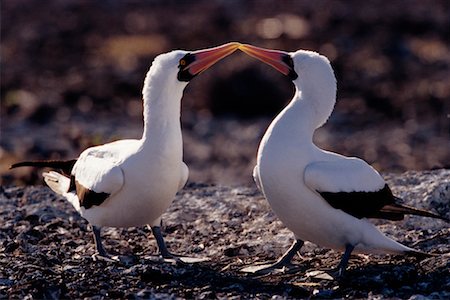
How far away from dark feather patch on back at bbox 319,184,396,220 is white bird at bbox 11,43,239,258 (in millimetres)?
1342

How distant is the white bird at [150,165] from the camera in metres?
8.95

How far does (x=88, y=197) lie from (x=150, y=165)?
0.73 meters

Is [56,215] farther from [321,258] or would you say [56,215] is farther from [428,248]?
[428,248]

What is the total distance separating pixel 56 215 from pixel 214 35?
1864cm

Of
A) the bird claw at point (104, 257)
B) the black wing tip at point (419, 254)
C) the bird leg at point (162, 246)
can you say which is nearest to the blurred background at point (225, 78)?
the black wing tip at point (419, 254)

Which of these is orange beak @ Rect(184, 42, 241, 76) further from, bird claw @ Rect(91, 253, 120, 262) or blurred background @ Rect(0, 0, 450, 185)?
blurred background @ Rect(0, 0, 450, 185)

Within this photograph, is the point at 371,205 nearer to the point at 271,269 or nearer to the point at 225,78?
the point at 271,269

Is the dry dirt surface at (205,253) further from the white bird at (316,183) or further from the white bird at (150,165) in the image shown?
the white bird at (150,165)

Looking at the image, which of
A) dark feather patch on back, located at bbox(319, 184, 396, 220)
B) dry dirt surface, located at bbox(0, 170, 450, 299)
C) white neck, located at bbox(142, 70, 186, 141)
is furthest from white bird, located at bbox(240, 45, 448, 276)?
white neck, located at bbox(142, 70, 186, 141)

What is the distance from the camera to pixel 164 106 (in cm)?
919

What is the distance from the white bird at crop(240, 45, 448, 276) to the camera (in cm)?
845

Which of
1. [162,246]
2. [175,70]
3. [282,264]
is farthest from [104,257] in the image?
[175,70]

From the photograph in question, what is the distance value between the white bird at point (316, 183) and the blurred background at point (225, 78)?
4.38 m

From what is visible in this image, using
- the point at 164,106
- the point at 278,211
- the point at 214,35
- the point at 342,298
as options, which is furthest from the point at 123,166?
the point at 214,35
